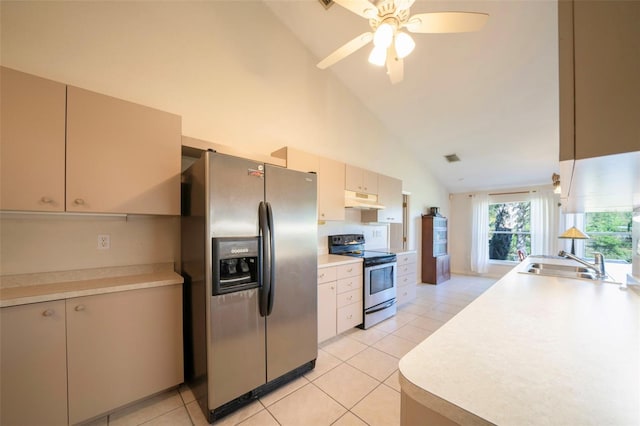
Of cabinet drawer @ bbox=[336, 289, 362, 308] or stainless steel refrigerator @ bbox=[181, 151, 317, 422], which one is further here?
cabinet drawer @ bbox=[336, 289, 362, 308]

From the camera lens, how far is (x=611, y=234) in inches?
168

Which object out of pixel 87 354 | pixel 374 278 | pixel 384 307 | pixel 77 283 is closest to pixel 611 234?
pixel 384 307

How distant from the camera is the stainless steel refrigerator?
4.95 ft

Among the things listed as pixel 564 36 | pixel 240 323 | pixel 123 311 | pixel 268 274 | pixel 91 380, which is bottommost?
pixel 91 380

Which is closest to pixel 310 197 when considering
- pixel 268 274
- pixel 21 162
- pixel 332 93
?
pixel 268 274

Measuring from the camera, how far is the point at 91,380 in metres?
1.42

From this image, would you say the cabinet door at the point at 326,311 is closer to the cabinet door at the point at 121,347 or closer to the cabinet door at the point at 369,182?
the cabinet door at the point at 121,347

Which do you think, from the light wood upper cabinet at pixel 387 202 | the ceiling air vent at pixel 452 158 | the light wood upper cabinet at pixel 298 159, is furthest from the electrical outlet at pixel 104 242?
the ceiling air vent at pixel 452 158

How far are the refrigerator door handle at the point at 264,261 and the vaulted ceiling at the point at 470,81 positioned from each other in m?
2.41

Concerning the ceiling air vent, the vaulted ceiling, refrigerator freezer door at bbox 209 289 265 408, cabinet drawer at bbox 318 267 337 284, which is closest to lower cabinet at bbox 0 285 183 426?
refrigerator freezer door at bbox 209 289 265 408

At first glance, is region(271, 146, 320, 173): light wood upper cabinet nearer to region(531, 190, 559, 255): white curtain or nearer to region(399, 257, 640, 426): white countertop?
region(399, 257, 640, 426): white countertop

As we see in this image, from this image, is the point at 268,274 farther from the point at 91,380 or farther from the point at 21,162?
the point at 21,162

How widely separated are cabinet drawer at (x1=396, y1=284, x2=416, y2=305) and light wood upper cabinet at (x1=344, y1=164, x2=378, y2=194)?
1.63 m

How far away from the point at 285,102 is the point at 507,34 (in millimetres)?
2479
